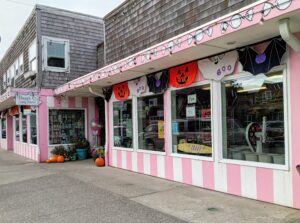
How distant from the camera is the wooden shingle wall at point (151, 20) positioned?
20.5 feet

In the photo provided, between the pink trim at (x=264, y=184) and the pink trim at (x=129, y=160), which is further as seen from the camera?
the pink trim at (x=129, y=160)

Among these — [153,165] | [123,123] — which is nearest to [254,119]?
[153,165]

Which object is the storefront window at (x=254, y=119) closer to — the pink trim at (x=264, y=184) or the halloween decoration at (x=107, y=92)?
the pink trim at (x=264, y=184)

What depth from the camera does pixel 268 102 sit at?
5.32 m

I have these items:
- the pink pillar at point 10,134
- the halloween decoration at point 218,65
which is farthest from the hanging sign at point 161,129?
the pink pillar at point 10,134

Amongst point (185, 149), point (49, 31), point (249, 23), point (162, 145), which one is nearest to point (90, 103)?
point (49, 31)

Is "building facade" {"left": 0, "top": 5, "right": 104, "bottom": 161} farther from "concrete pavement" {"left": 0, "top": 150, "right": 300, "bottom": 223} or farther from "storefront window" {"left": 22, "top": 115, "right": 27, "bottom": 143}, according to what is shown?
"concrete pavement" {"left": 0, "top": 150, "right": 300, "bottom": 223}

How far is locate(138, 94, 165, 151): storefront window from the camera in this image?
25.4 ft

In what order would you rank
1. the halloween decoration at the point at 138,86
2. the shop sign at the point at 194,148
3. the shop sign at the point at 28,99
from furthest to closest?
the shop sign at the point at 28,99 < the halloween decoration at the point at 138,86 < the shop sign at the point at 194,148

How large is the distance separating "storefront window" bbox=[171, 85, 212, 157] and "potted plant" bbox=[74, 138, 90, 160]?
19.7 feet

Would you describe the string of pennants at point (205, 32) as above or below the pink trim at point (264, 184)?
above

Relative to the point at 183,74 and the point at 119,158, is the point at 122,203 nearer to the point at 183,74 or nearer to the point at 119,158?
the point at 183,74

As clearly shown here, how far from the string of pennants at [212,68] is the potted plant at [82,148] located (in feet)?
13.7

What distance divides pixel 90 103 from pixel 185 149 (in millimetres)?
7077
